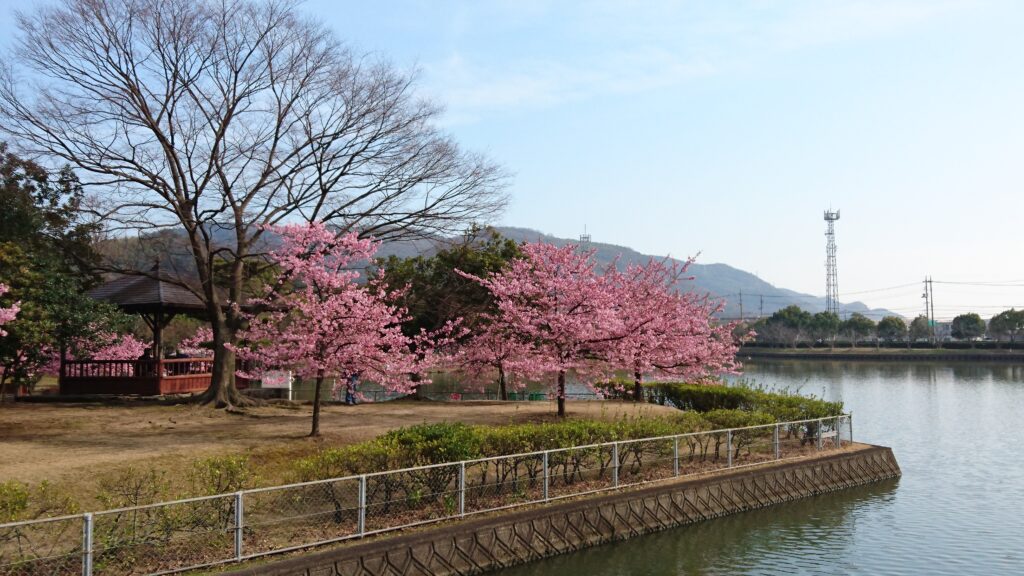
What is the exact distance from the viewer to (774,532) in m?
15.9

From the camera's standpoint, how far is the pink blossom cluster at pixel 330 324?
18.2 m

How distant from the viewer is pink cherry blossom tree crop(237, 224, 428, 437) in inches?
716

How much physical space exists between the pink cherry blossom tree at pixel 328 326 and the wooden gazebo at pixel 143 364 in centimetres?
861

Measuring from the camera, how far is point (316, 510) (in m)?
11.9

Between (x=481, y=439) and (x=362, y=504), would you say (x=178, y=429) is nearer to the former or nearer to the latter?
(x=481, y=439)

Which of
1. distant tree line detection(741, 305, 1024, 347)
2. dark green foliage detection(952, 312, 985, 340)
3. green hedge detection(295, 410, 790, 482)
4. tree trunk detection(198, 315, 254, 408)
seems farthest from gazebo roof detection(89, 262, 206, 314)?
dark green foliage detection(952, 312, 985, 340)

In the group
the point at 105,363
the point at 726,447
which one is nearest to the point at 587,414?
the point at 726,447

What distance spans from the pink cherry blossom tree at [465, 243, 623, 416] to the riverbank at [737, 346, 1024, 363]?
80.5 m

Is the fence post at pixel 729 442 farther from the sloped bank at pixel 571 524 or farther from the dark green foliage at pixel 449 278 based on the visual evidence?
the dark green foliage at pixel 449 278

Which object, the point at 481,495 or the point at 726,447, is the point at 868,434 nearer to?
the point at 726,447

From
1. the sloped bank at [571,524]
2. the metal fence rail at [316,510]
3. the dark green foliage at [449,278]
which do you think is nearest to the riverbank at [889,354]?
the dark green foliage at [449,278]

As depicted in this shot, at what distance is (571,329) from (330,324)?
21.3 feet

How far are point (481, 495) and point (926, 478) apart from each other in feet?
46.2

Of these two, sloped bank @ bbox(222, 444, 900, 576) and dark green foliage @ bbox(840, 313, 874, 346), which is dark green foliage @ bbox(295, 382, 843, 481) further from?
dark green foliage @ bbox(840, 313, 874, 346)
